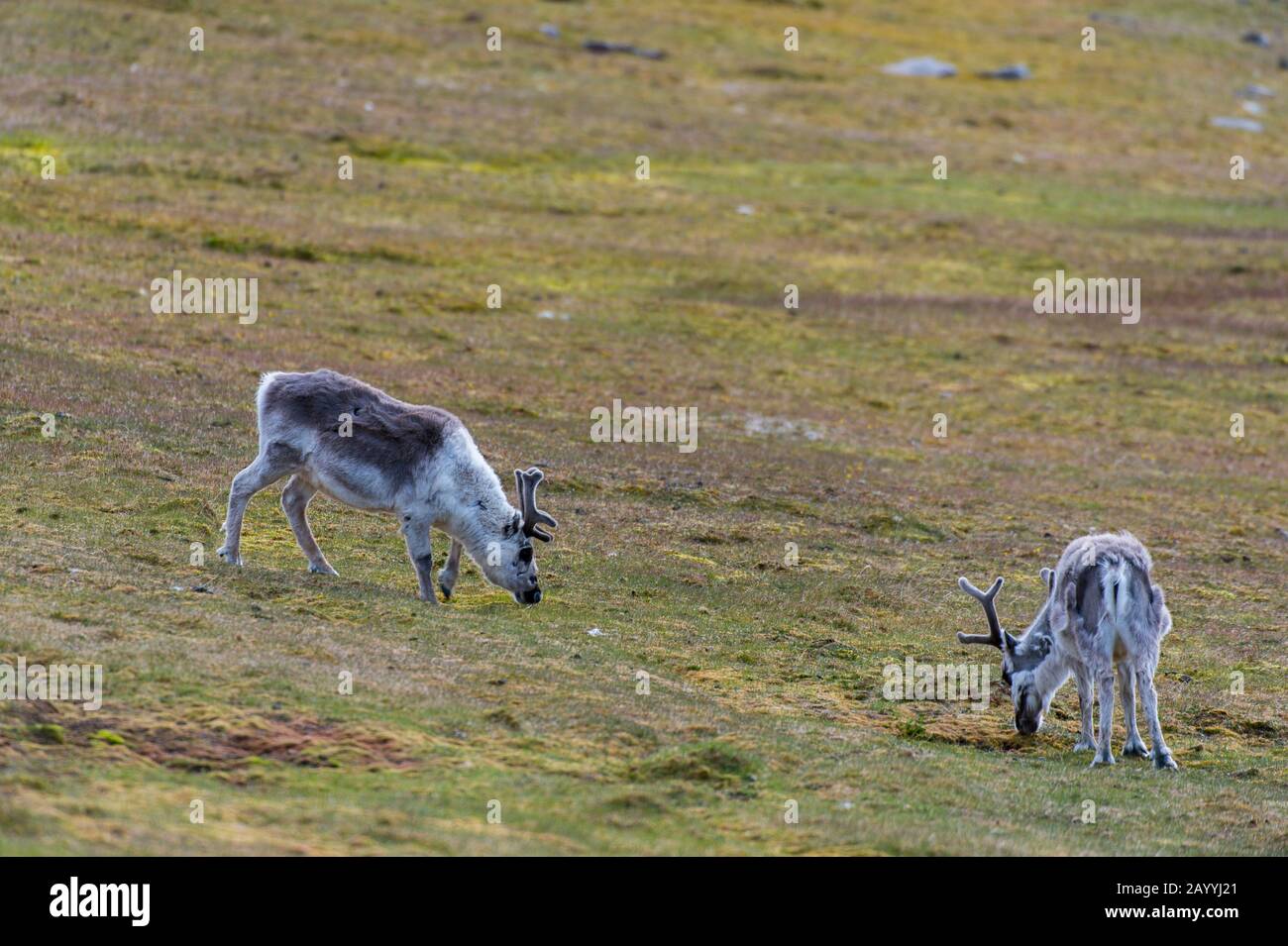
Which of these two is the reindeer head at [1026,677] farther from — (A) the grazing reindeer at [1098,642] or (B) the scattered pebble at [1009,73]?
(B) the scattered pebble at [1009,73]

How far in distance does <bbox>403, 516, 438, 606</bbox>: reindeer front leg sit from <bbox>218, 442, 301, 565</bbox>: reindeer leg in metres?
1.46

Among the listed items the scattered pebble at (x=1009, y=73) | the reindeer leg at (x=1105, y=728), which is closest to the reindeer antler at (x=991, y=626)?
the reindeer leg at (x=1105, y=728)

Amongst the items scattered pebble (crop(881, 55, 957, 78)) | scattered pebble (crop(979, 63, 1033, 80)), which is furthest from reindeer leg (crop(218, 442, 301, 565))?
scattered pebble (crop(979, 63, 1033, 80))

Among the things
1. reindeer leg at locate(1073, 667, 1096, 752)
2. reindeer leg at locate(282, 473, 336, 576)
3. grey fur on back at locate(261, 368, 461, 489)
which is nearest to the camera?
reindeer leg at locate(1073, 667, 1096, 752)

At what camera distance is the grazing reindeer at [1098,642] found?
15.4 m

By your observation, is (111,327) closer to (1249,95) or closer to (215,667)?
(215,667)

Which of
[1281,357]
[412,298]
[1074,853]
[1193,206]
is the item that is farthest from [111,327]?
[1193,206]

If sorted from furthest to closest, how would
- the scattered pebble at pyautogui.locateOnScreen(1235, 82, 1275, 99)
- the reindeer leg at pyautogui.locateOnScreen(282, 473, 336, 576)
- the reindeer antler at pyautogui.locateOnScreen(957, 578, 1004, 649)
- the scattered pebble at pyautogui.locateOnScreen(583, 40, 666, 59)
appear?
the scattered pebble at pyautogui.locateOnScreen(1235, 82, 1275, 99) < the scattered pebble at pyautogui.locateOnScreen(583, 40, 666, 59) < the reindeer leg at pyautogui.locateOnScreen(282, 473, 336, 576) < the reindeer antler at pyautogui.locateOnScreen(957, 578, 1004, 649)

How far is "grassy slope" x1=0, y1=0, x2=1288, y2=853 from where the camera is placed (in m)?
12.6

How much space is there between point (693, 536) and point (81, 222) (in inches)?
896

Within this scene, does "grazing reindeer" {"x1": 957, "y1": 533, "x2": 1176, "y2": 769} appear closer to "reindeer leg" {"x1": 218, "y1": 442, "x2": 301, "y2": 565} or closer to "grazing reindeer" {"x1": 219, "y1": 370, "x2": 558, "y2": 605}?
"grazing reindeer" {"x1": 219, "y1": 370, "x2": 558, "y2": 605}

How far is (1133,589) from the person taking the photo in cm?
1554

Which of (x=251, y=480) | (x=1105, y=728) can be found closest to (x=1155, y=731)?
(x=1105, y=728)

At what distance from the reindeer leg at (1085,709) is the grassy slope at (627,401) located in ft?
0.92
